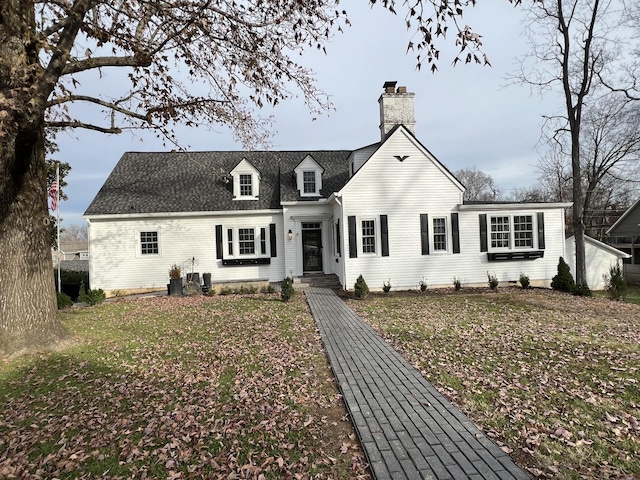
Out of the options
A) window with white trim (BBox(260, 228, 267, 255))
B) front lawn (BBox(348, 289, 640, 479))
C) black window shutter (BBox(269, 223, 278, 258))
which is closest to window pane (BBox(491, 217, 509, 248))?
front lawn (BBox(348, 289, 640, 479))

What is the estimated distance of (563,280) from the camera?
13.8 metres

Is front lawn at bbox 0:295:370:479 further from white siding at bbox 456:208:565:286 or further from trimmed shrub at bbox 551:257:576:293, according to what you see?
trimmed shrub at bbox 551:257:576:293

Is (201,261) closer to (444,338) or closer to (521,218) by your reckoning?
(444,338)

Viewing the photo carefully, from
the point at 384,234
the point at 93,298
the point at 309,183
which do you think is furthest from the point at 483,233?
the point at 93,298

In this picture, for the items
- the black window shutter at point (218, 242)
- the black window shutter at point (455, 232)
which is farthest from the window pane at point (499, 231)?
the black window shutter at point (218, 242)

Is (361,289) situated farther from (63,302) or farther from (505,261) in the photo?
(63,302)

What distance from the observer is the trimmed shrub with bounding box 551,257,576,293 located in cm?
1357

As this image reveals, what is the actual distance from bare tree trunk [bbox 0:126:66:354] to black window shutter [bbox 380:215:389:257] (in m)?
10.7

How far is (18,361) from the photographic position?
6152 millimetres

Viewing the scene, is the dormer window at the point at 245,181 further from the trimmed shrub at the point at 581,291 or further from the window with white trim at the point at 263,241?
the trimmed shrub at the point at 581,291

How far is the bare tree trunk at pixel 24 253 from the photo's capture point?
649cm

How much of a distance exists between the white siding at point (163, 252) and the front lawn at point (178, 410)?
28.2 feet

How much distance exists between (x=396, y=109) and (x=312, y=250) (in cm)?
747

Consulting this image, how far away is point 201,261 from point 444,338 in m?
12.2
